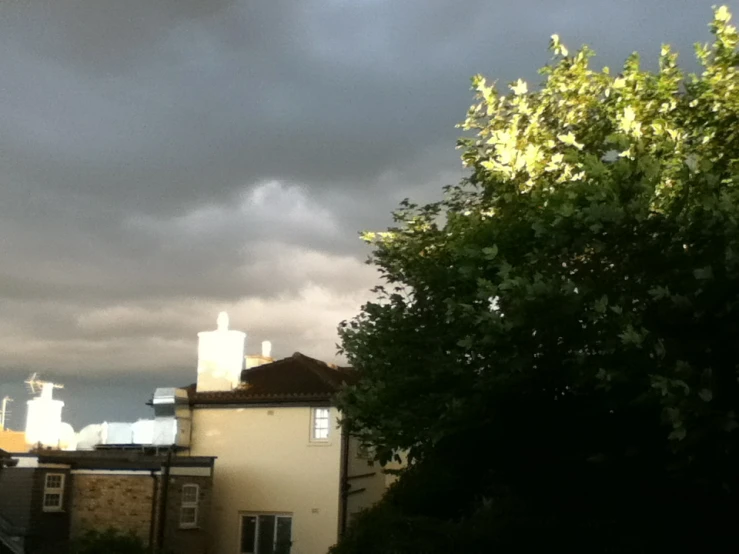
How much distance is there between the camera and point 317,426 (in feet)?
97.4

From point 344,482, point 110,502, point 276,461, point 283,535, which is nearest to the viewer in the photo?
point 110,502

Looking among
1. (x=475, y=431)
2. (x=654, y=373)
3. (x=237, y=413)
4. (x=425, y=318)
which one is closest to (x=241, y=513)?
(x=237, y=413)

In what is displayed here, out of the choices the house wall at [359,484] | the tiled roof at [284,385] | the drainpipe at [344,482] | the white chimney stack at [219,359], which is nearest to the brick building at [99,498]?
the tiled roof at [284,385]

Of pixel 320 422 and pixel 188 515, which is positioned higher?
pixel 320 422

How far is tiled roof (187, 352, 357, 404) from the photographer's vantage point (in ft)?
97.7

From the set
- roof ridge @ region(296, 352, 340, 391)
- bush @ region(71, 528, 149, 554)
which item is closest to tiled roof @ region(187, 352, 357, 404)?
roof ridge @ region(296, 352, 340, 391)

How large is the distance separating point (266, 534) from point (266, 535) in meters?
0.04

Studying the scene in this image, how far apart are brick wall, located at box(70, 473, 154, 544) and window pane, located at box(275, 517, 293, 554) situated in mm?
5078

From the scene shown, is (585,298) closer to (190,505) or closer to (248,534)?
(190,505)

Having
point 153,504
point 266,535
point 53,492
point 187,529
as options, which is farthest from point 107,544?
point 266,535

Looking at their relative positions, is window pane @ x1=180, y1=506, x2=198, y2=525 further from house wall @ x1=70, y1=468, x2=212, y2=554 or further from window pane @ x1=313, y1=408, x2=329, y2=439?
window pane @ x1=313, y1=408, x2=329, y2=439

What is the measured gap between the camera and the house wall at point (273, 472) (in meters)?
28.9

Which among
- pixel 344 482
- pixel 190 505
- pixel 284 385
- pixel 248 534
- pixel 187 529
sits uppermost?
pixel 284 385

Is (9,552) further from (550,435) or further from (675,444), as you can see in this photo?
(675,444)
